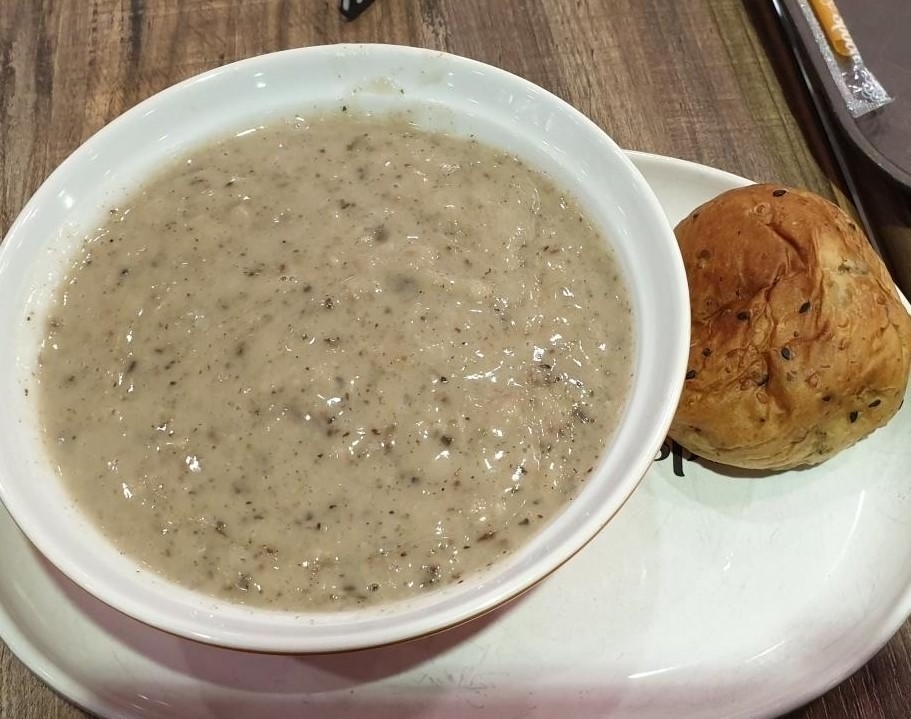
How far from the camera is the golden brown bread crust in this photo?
127cm

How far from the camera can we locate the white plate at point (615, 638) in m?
1.19

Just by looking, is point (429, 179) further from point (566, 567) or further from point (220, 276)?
point (566, 567)

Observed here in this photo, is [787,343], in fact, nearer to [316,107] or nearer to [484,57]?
[316,107]

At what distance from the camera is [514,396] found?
43.0 inches

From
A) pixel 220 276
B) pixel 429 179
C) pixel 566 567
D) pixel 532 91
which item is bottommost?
pixel 566 567

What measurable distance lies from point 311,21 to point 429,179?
107 centimetres

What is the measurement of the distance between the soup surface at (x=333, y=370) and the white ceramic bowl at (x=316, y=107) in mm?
30

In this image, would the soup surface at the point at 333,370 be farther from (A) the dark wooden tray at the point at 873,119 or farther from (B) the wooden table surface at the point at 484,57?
(A) the dark wooden tray at the point at 873,119

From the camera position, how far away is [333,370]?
1.10 m

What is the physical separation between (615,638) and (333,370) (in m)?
0.64

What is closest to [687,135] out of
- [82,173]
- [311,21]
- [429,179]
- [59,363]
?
[429,179]

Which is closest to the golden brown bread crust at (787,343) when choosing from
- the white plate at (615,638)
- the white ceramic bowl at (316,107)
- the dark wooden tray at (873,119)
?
the white plate at (615,638)

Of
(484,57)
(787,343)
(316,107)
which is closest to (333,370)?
(316,107)

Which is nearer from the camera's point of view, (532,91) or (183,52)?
(532,91)
